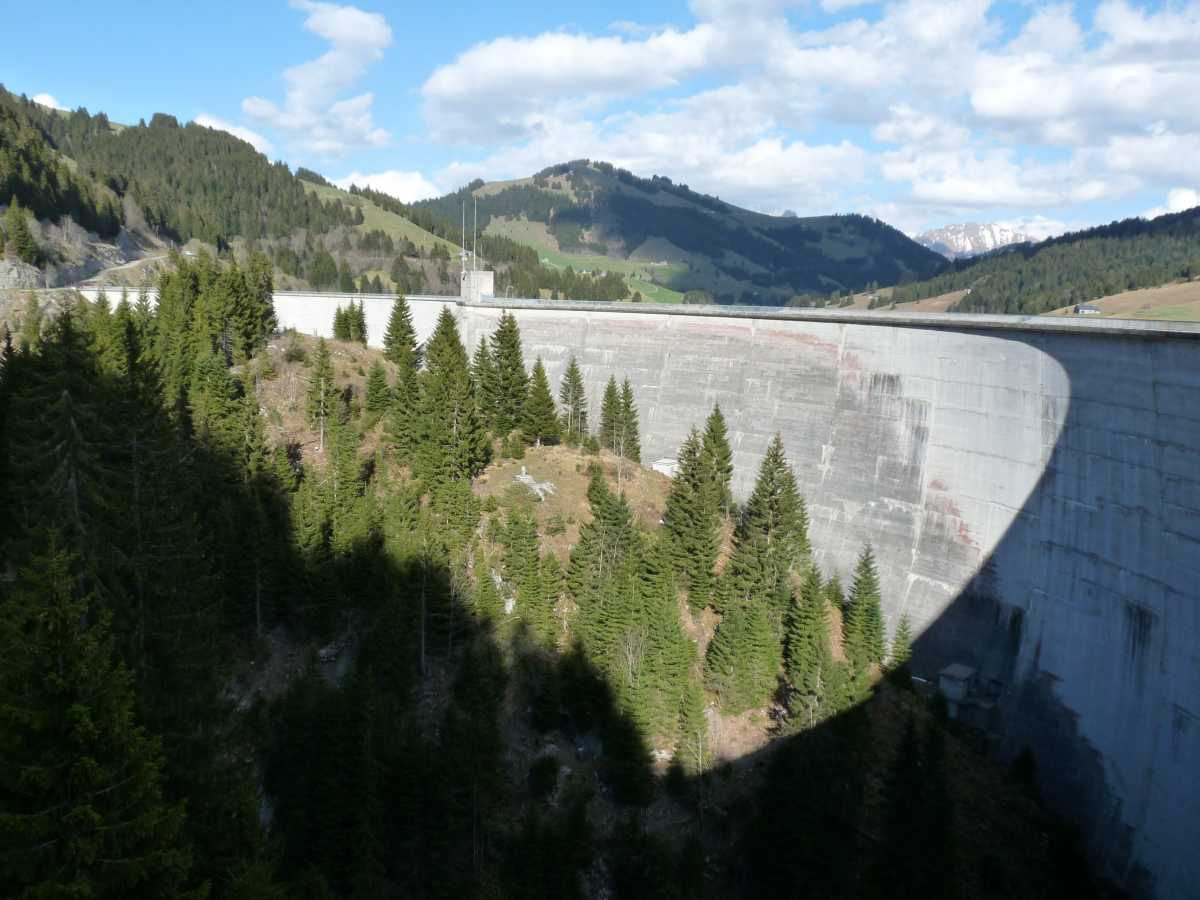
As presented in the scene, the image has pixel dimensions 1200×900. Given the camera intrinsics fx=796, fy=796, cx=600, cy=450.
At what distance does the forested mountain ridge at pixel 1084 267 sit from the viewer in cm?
11694

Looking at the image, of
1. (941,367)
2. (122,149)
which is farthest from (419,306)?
(122,149)

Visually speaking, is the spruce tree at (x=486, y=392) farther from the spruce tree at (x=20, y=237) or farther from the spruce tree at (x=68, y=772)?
the spruce tree at (x=20, y=237)

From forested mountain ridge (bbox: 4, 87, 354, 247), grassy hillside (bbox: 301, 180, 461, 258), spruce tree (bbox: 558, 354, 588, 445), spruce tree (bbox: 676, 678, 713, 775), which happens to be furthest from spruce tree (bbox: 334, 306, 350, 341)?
grassy hillside (bbox: 301, 180, 461, 258)

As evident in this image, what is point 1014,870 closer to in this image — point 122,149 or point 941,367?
point 941,367

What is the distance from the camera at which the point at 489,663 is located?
120 feet

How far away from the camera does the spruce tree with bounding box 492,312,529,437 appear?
182ft

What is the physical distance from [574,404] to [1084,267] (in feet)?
421

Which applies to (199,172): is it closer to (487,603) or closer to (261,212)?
(261,212)

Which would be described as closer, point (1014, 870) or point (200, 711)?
point (200, 711)

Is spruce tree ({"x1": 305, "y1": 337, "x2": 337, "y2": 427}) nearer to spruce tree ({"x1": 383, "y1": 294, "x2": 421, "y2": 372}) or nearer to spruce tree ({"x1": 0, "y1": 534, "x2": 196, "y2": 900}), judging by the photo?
spruce tree ({"x1": 383, "y1": 294, "x2": 421, "y2": 372})

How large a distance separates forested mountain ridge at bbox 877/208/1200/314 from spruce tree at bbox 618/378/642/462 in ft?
286

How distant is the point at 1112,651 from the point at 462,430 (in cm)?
3319

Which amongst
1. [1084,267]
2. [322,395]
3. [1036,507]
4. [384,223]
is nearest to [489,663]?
[322,395]

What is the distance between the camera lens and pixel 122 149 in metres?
159
